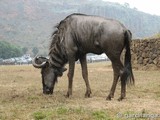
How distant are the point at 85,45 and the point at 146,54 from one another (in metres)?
16.0

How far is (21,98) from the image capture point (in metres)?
11.9

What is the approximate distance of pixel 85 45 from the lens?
11.8 meters

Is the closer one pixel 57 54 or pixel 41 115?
pixel 41 115

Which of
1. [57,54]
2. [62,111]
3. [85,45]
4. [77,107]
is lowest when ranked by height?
[77,107]

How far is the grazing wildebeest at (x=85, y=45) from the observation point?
11102mm

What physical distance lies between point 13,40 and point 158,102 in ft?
483

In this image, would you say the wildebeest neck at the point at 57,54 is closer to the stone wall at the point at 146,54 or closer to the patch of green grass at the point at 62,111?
the patch of green grass at the point at 62,111

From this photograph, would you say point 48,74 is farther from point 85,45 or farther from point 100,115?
point 100,115

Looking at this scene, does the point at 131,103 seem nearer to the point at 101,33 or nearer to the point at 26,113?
the point at 101,33

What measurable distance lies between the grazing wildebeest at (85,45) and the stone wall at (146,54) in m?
14.8

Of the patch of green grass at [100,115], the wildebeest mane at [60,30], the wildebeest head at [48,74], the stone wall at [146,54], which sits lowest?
the stone wall at [146,54]

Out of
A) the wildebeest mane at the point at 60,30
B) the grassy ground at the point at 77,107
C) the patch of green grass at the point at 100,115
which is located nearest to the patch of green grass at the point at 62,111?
the grassy ground at the point at 77,107

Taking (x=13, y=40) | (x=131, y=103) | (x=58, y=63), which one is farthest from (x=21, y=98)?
(x=13, y=40)

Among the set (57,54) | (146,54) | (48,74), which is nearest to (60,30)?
(57,54)
